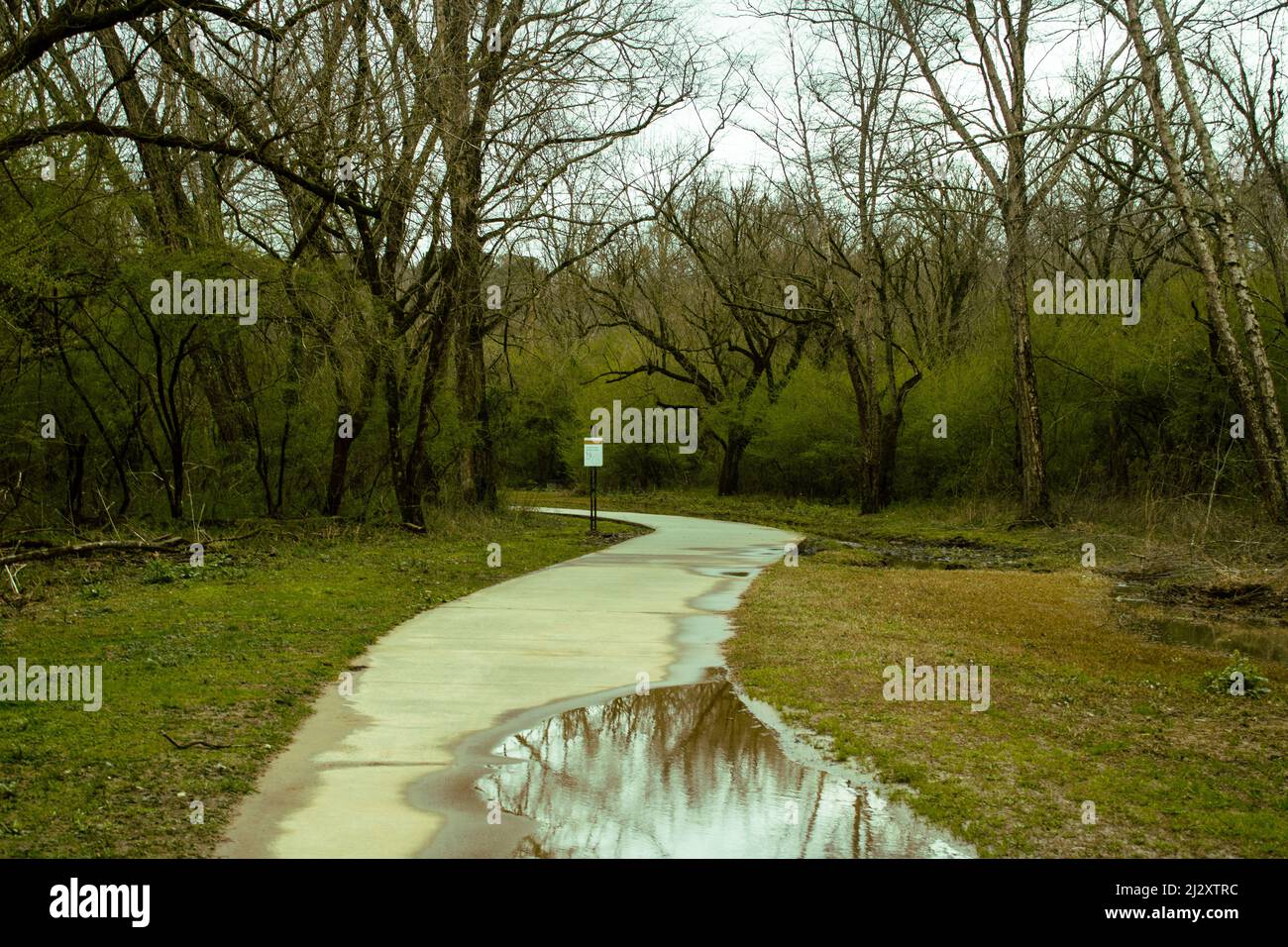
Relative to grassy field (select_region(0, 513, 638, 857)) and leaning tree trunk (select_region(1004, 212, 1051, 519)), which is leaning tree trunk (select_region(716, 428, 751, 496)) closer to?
leaning tree trunk (select_region(1004, 212, 1051, 519))

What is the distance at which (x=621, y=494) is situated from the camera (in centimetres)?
5041

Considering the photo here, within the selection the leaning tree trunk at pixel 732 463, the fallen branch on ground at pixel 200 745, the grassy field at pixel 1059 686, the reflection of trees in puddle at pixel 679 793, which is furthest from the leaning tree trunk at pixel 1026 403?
the fallen branch on ground at pixel 200 745

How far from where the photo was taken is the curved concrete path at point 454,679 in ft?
20.1

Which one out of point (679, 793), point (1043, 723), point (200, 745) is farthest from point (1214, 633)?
point (200, 745)

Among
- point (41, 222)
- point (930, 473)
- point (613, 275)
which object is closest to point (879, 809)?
point (41, 222)

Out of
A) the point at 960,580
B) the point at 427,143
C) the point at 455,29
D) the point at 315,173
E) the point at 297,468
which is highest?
the point at 455,29

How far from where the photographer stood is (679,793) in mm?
6867

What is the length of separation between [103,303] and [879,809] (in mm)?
17049

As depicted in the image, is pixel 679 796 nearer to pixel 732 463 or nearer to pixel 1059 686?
pixel 1059 686

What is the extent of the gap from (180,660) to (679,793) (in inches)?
214

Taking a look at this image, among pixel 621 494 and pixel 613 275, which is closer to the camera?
pixel 613 275

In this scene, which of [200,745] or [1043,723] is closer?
[200,745]
